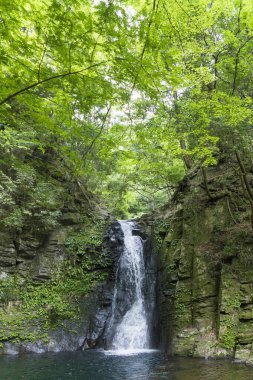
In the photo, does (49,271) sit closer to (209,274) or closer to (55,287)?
(55,287)

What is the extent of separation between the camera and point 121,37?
11.5 feet

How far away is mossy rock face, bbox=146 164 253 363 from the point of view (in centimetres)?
952

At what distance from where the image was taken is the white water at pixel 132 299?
1217 cm

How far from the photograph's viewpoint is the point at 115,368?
28.2 ft

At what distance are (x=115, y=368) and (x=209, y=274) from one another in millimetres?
4670

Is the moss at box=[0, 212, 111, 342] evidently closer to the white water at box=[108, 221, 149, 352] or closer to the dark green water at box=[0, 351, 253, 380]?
the white water at box=[108, 221, 149, 352]

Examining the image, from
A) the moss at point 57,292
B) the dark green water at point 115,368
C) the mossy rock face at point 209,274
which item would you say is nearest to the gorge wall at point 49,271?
the moss at point 57,292

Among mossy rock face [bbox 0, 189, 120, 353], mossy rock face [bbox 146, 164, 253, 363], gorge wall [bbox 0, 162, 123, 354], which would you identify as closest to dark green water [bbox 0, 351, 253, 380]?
mossy rock face [bbox 146, 164, 253, 363]

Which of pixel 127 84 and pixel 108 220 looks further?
pixel 108 220

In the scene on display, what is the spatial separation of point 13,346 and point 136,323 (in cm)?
488

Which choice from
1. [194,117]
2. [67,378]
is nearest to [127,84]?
[194,117]

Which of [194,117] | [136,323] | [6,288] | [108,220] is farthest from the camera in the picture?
[108,220]

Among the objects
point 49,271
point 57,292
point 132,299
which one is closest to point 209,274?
point 132,299

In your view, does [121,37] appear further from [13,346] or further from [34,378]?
[13,346]
